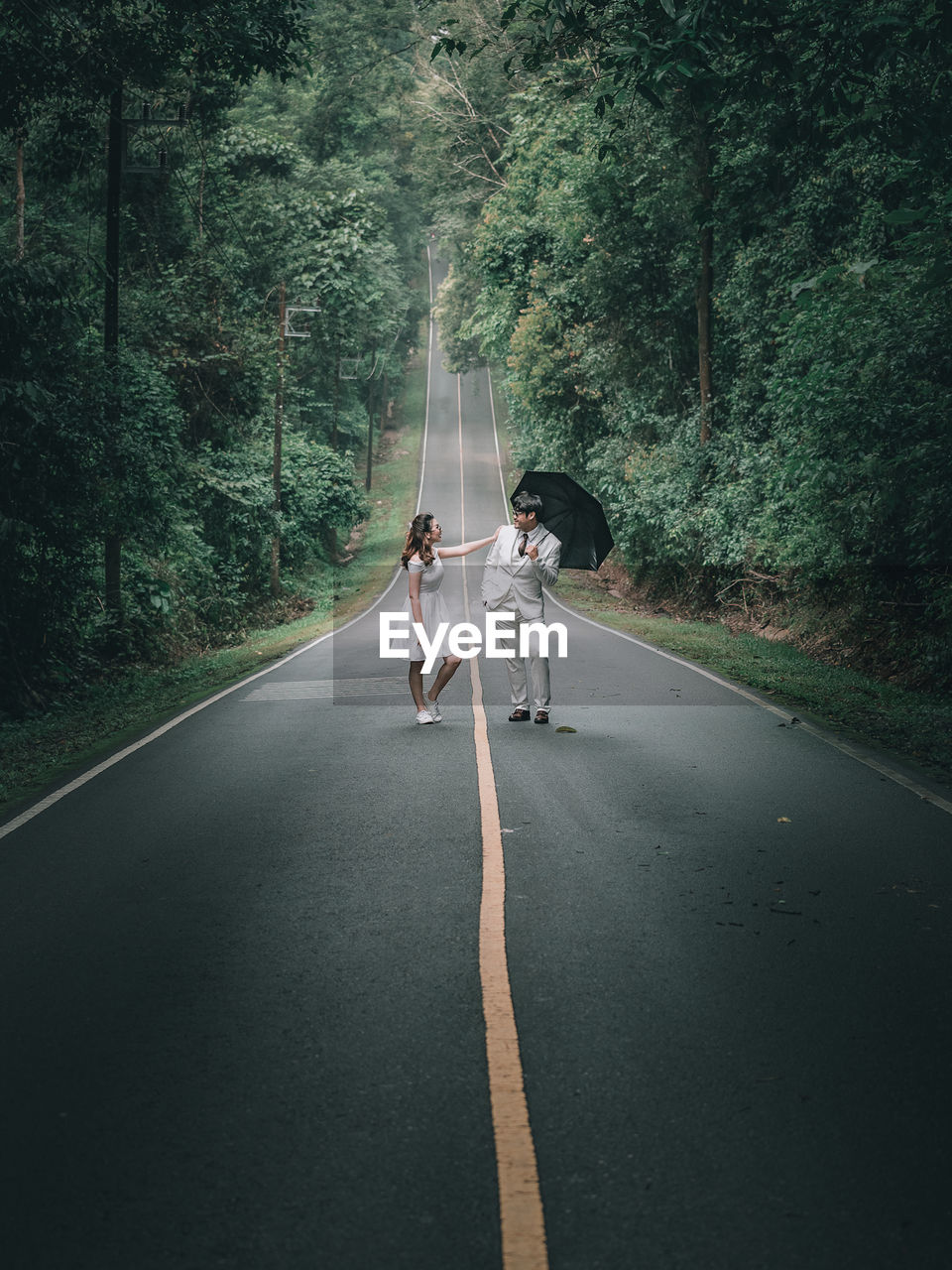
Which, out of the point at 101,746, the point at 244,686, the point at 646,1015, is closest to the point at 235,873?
the point at 646,1015

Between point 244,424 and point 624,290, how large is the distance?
1132 cm

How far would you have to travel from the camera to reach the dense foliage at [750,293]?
11398 mm

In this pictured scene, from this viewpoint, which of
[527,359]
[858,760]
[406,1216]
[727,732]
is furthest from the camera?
[527,359]

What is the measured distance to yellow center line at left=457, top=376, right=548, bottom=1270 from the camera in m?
3.28

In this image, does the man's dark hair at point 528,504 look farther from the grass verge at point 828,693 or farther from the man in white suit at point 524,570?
the grass verge at point 828,693

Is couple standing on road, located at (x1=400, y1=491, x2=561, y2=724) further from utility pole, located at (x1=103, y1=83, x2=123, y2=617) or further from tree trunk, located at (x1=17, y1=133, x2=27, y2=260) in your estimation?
tree trunk, located at (x1=17, y1=133, x2=27, y2=260)

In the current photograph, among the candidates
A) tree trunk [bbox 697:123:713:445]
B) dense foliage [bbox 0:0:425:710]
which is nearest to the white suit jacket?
dense foliage [bbox 0:0:425:710]

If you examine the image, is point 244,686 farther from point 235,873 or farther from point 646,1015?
point 646,1015

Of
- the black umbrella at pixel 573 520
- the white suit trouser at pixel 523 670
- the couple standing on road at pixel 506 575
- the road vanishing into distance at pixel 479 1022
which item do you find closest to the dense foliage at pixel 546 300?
the black umbrella at pixel 573 520

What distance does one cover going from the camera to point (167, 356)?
2906cm

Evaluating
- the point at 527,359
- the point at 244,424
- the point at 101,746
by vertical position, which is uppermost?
the point at 527,359

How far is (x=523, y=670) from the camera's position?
12219 mm

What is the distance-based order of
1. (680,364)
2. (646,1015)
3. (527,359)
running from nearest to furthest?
(646,1015), (680,364), (527,359)

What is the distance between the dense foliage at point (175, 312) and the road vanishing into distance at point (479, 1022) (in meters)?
7.20
